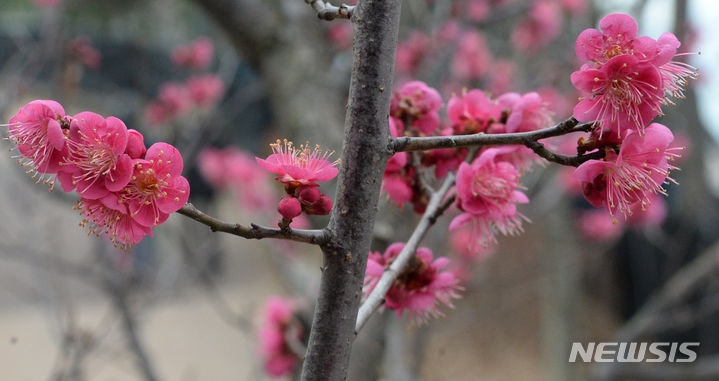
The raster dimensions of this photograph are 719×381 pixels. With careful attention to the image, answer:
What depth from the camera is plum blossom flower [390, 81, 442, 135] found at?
0.64 metres

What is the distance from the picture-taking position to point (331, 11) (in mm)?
487

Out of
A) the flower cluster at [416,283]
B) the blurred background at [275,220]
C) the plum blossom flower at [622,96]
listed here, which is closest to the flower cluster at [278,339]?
the blurred background at [275,220]

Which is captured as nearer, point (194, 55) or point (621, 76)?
point (621, 76)

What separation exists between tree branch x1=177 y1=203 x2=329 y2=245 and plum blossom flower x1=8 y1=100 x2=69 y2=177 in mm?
119

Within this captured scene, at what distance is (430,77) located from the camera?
1.78 meters

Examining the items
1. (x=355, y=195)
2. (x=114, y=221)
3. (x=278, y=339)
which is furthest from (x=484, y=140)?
(x=278, y=339)

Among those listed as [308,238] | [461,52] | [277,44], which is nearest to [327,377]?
[308,238]

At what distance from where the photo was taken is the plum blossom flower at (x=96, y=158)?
42 cm

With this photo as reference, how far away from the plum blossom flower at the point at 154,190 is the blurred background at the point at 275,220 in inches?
25.0

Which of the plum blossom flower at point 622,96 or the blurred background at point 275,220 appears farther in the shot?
the blurred background at point 275,220

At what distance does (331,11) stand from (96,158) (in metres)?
0.24

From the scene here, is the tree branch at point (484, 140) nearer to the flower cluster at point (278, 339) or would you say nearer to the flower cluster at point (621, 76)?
the flower cluster at point (621, 76)

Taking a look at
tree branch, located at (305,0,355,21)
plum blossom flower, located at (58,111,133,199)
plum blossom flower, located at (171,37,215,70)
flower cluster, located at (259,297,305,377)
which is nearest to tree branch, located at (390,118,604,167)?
tree branch, located at (305,0,355,21)

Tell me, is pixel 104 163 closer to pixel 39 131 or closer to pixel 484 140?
pixel 39 131
